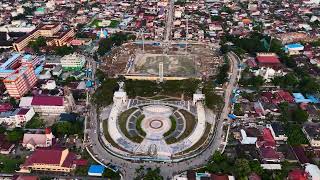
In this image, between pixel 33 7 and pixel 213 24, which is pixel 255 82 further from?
pixel 33 7

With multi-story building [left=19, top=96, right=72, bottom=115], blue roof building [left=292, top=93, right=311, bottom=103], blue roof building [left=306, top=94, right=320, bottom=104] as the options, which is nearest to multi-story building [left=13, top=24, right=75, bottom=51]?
multi-story building [left=19, top=96, right=72, bottom=115]

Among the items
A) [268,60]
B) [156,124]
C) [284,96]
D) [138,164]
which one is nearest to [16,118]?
[138,164]

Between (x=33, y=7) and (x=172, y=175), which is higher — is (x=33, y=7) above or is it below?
above

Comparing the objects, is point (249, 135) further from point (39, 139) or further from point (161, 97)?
point (39, 139)

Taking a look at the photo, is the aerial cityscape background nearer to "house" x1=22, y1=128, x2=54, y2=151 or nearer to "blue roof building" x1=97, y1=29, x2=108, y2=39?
"house" x1=22, y1=128, x2=54, y2=151

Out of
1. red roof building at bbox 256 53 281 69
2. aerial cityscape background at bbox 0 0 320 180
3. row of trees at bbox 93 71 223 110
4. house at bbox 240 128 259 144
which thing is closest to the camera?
→ aerial cityscape background at bbox 0 0 320 180

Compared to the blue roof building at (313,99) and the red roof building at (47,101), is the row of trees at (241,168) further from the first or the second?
the red roof building at (47,101)

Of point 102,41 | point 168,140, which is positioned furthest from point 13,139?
point 102,41
